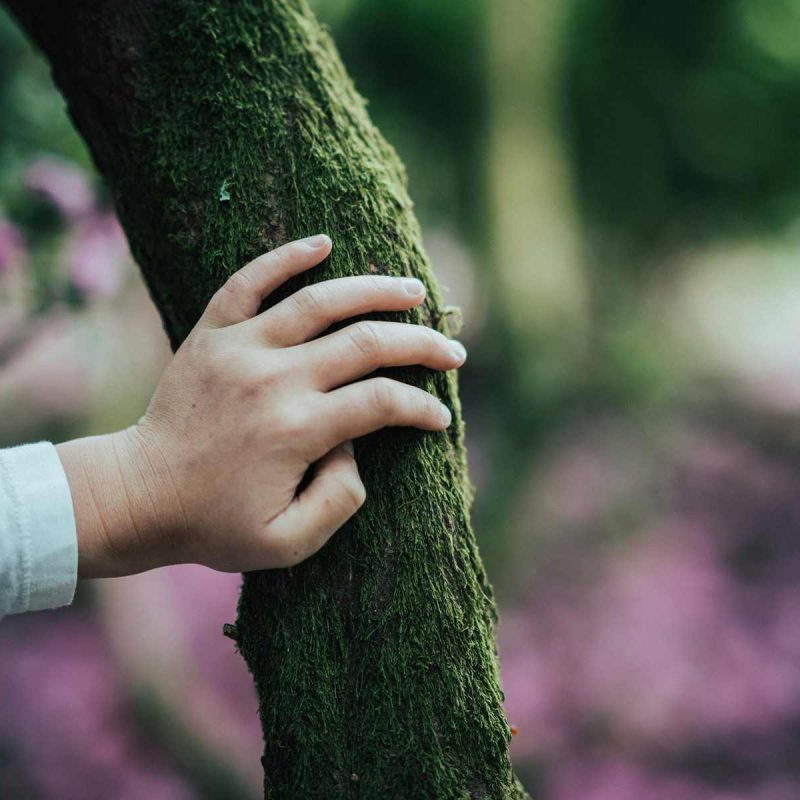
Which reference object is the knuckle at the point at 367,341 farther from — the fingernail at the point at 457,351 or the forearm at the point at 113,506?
the forearm at the point at 113,506

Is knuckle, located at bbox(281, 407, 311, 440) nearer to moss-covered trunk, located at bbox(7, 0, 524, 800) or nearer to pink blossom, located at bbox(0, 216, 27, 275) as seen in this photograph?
moss-covered trunk, located at bbox(7, 0, 524, 800)

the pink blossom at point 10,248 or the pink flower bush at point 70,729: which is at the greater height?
the pink blossom at point 10,248

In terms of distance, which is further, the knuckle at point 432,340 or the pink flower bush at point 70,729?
the pink flower bush at point 70,729

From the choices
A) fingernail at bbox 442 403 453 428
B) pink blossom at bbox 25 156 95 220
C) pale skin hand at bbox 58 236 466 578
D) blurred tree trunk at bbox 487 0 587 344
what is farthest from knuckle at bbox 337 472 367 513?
blurred tree trunk at bbox 487 0 587 344

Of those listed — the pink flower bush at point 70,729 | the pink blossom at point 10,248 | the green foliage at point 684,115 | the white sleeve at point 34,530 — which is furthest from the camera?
the green foliage at point 684,115

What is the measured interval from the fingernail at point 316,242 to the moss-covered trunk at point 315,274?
4cm

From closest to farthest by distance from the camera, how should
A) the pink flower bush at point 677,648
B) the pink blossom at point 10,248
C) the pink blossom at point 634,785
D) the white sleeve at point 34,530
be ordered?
the white sleeve at point 34,530 < the pink blossom at point 10,248 < the pink blossom at point 634,785 < the pink flower bush at point 677,648

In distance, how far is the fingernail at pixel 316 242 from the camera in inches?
37.3

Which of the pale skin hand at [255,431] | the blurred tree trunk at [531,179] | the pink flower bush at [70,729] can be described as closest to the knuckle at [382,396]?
the pale skin hand at [255,431]

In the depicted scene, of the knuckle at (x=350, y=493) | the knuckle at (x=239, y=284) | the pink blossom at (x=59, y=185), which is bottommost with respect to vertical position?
the knuckle at (x=350, y=493)

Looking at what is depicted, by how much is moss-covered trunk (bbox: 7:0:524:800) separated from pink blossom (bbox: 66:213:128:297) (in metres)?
1.55

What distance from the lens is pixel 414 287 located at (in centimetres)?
97

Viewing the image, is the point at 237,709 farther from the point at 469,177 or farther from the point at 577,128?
the point at 577,128

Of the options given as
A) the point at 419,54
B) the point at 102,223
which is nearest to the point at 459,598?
the point at 102,223
